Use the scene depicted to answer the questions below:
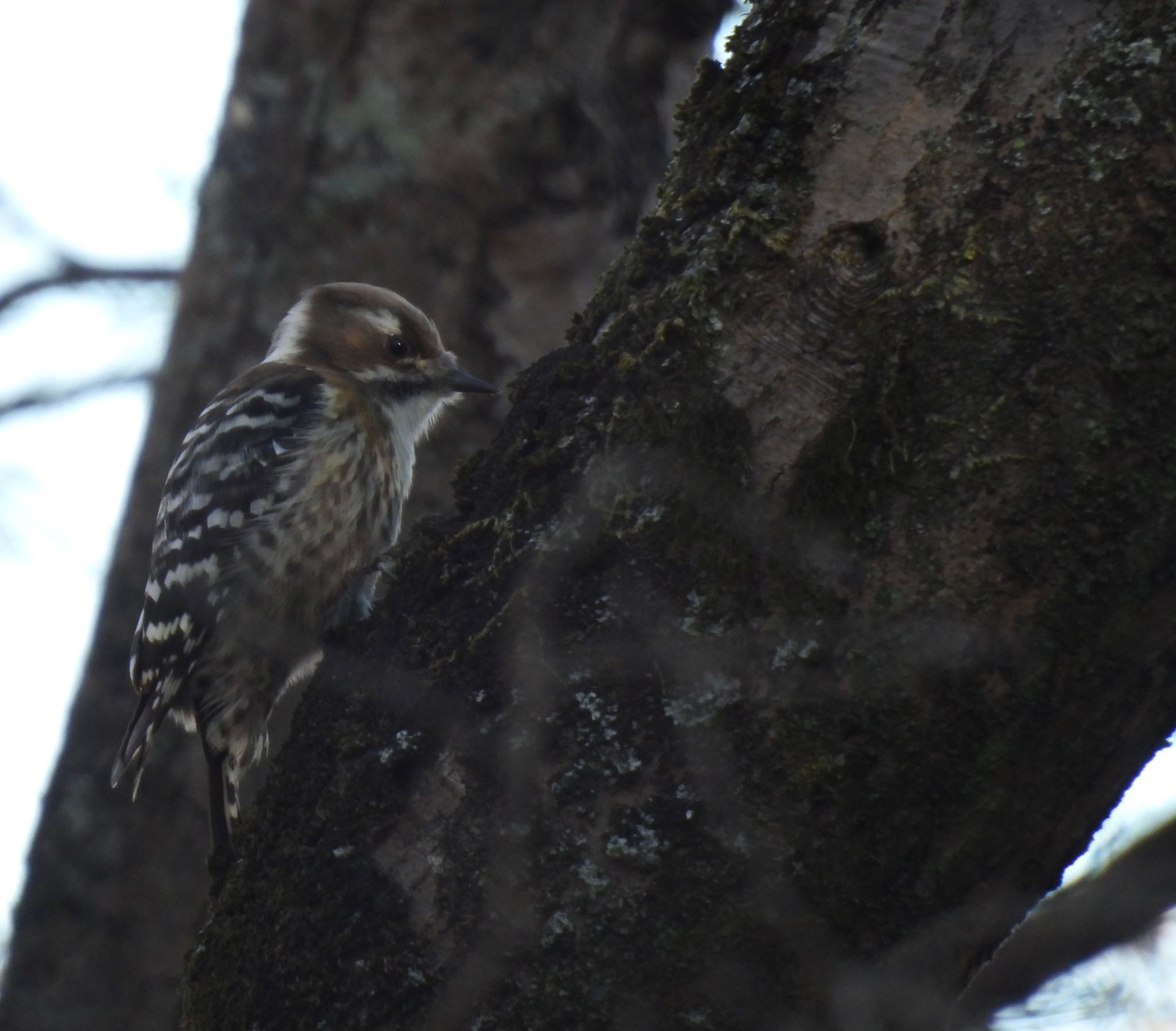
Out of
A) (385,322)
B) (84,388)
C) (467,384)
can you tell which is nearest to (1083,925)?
(467,384)

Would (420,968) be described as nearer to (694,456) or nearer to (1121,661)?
(694,456)

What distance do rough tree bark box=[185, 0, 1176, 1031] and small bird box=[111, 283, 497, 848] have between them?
234 cm

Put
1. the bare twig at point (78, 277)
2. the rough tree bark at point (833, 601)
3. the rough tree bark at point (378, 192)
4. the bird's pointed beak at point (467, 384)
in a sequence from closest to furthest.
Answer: the rough tree bark at point (833, 601) < the rough tree bark at point (378, 192) < the bird's pointed beak at point (467, 384) < the bare twig at point (78, 277)

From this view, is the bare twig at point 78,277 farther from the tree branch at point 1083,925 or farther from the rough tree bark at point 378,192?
the tree branch at point 1083,925

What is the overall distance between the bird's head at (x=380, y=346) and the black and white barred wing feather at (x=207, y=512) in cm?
23

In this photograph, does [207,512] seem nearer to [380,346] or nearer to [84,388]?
[380,346]

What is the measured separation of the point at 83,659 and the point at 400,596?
278 cm

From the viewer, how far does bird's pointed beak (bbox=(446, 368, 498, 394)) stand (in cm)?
478

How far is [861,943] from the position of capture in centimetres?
203

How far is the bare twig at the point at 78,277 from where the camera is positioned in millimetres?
5887

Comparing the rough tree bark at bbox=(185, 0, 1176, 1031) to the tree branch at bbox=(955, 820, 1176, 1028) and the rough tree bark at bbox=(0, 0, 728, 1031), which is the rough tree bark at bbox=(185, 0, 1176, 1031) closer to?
the tree branch at bbox=(955, 820, 1176, 1028)

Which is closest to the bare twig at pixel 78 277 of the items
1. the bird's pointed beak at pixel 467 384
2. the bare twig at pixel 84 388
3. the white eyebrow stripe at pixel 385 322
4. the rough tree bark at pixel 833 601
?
the bare twig at pixel 84 388

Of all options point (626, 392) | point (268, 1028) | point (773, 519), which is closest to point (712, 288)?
point (626, 392)

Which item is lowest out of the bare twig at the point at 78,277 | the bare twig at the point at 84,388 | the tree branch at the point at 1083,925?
the bare twig at the point at 84,388
